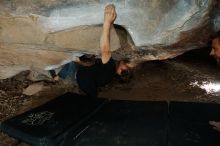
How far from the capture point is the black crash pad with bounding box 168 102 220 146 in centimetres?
286

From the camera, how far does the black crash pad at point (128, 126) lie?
9.56 ft

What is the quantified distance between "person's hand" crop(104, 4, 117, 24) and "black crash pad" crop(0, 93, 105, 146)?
111cm

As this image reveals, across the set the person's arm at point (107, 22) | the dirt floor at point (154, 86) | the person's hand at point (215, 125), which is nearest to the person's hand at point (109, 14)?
the person's arm at point (107, 22)

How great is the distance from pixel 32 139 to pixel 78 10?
57.3 inches

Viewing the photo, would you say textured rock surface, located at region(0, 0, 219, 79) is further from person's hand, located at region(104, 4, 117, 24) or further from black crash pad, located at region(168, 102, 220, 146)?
black crash pad, located at region(168, 102, 220, 146)

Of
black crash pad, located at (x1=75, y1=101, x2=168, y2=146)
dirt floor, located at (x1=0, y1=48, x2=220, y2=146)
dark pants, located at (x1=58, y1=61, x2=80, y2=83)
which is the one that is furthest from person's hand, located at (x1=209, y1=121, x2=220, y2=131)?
dark pants, located at (x1=58, y1=61, x2=80, y2=83)

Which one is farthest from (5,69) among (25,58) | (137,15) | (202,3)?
(202,3)

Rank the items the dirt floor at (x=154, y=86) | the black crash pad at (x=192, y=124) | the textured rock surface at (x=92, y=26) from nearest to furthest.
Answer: the black crash pad at (x=192, y=124), the textured rock surface at (x=92, y=26), the dirt floor at (x=154, y=86)

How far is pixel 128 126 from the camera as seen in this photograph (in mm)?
3160

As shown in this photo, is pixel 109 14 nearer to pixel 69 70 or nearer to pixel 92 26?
pixel 92 26

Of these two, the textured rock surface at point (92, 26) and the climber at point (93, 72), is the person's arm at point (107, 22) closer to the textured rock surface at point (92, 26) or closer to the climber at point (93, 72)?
the textured rock surface at point (92, 26)

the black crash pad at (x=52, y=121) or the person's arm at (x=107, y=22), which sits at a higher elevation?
the person's arm at (x=107, y=22)

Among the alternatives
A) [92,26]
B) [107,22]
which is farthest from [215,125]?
[92,26]

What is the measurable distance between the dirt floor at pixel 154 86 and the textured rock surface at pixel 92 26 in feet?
3.08
